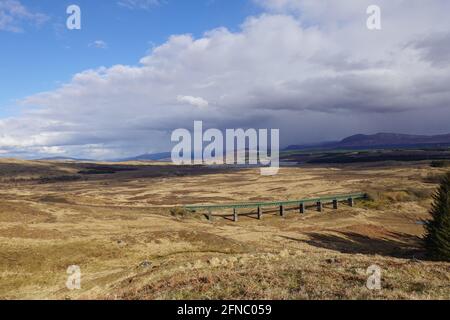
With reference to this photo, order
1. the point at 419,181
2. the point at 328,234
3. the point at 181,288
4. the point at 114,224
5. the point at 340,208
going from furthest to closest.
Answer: the point at 419,181 → the point at 340,208 → the point at 328,234 → the point at 114,224 → the point at 181,288

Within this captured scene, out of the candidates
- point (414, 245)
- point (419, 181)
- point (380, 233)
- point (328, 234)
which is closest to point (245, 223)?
point (328, 234)

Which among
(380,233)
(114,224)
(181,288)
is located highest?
(181,288)

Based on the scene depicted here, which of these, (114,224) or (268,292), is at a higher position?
(268,292)

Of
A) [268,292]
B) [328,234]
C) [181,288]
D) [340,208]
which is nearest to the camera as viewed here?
[268,292]

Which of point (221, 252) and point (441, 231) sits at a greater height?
point (441, 231)

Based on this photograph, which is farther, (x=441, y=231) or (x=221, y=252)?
(x=221, y=252)

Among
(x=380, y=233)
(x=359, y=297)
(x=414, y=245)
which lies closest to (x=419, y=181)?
(x=380, y=233)

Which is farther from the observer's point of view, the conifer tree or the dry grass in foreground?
the conifer tree

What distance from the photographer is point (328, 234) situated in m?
60.3

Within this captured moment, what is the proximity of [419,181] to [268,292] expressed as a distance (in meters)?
110

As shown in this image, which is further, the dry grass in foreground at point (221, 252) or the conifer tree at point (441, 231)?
the conifer tree at point (441, 231)
